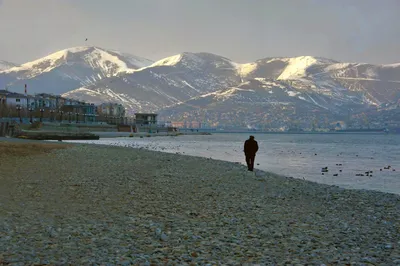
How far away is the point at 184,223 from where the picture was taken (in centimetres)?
1497

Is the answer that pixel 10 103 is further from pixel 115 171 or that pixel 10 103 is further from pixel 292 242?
pixel 292 242

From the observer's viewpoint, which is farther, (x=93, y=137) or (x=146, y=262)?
(x=93, y=137)

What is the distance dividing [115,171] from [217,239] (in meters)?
18.1

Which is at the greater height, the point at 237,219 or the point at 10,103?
the point at 10,103

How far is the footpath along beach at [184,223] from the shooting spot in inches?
442

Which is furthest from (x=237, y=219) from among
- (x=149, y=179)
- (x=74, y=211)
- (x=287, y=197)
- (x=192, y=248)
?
(x=149, y=179)

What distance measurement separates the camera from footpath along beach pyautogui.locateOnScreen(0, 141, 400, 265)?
36.8 feet

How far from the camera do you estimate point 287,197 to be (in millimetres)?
22469

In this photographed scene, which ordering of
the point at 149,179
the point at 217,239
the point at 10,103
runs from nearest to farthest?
1. the point at 217,239
2. the point at 149,179
3. the point at 10,103

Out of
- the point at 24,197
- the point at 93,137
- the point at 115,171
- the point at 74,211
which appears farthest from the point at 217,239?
the point at 93,137

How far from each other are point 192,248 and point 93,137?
115401 millimetres

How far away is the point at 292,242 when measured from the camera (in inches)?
511

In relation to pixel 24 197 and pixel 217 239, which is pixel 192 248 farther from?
pixel 24 197

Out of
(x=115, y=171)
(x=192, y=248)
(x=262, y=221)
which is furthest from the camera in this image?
(x=115, y=171)
